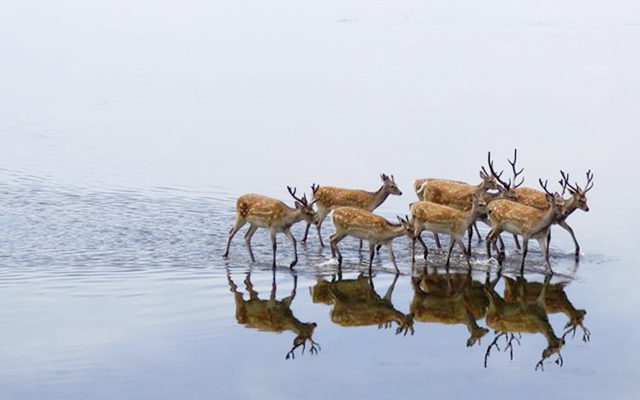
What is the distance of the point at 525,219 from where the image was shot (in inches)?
717

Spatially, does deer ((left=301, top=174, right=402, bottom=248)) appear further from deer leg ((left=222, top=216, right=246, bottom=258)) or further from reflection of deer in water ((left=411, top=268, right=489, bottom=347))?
reflection of deer in water ((left=411, top=268, right=489, bottom=347))

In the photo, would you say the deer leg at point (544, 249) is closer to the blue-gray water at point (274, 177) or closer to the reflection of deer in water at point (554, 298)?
the blue-gray water at point (274, 177)

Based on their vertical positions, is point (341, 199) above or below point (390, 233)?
above

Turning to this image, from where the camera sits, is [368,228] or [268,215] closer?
[368,228]

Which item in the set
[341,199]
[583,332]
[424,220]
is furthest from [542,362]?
[341,199]

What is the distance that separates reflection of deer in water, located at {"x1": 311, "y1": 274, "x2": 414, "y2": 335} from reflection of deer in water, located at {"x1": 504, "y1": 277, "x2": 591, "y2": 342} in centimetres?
146

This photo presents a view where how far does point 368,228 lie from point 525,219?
2.07 m

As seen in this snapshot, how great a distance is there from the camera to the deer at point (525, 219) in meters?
18.1

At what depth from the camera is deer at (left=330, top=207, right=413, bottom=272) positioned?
17.9 metres

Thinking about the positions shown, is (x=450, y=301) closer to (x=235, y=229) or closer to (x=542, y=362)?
(x=542, y=362)

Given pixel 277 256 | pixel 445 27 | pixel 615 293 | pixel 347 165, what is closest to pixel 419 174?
pixel 347 165

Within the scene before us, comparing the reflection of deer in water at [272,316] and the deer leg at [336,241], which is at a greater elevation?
the deer leg at [336,241]

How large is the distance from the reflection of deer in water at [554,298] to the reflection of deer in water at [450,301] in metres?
0.39

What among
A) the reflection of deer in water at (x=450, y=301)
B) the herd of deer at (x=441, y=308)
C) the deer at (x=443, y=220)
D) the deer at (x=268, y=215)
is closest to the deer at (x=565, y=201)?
the deer at (x=443, y=220)
